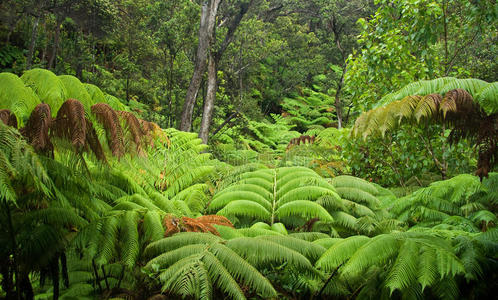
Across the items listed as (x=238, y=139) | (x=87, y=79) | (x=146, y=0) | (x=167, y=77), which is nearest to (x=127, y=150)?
(x=167, y=77)

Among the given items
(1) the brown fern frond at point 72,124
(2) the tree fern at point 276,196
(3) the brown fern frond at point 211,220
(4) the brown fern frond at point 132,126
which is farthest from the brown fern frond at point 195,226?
(1) the brown fern frond at point 72,124

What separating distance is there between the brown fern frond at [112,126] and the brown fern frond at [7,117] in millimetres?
371

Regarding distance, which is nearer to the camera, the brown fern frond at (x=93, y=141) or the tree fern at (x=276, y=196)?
the brown fern frond at (x=93, y=141)

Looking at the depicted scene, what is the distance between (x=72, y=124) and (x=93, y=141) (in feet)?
0.61

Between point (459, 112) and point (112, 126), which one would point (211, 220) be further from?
point (459, 112)

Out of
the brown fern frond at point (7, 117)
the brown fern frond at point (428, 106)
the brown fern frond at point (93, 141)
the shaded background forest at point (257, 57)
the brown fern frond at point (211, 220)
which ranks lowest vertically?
the brown fern frond at point (211, 220)

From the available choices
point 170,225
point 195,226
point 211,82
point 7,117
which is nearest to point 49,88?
point 7,117

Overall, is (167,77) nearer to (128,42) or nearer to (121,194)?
(128,42)

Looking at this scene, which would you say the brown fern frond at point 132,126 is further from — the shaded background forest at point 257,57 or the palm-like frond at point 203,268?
the shaded background forest at point 257,57

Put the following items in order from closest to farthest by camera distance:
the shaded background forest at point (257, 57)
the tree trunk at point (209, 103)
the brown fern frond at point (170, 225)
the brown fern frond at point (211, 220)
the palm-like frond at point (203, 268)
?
1. the palm-like frond at point (203, 268)
2. the brown fern frond at point (170, 225)
3. the brown fern frond at point (211, 220)
4. the shaded background forest at point (257, 57)
5. the tree trunk at point (209, 103)

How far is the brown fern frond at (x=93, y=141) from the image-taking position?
191 centimetres

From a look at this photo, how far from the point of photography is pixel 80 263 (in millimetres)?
2145

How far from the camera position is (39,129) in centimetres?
170

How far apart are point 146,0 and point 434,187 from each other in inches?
566
